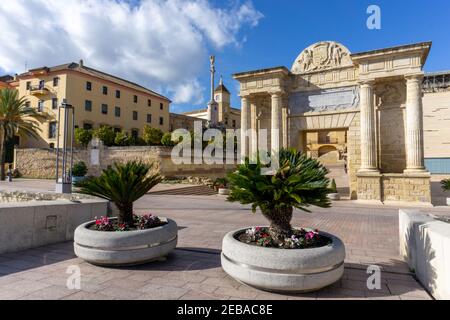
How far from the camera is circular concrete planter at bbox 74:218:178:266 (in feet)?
15.0

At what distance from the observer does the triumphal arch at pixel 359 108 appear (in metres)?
15.2

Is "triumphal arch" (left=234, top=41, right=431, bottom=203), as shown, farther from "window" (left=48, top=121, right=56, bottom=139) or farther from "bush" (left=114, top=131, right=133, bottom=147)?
"window" (left=48, top=121, right=56, bottom=139)

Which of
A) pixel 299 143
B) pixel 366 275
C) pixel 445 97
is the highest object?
pixel 445 97

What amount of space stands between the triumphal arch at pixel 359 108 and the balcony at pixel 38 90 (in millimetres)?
28973

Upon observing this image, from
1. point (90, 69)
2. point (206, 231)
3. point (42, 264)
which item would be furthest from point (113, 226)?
point (90, 69)

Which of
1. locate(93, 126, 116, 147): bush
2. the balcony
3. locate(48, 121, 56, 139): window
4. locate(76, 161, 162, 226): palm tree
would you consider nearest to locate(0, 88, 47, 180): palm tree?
locate(48, 121, 56, 139): window

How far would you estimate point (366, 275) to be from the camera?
4.59 meters

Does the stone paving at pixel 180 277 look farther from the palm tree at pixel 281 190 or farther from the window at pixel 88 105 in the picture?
the window at pixel 88 105

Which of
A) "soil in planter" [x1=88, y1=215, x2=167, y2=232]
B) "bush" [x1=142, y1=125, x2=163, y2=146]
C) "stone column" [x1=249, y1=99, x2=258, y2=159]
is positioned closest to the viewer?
"soil in planter" [x1=88, y1=215, x2=167, y2=232]

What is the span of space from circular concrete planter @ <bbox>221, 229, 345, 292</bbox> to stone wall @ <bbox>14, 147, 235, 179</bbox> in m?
24.3

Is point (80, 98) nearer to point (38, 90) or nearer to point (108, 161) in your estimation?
point (38, 90)
